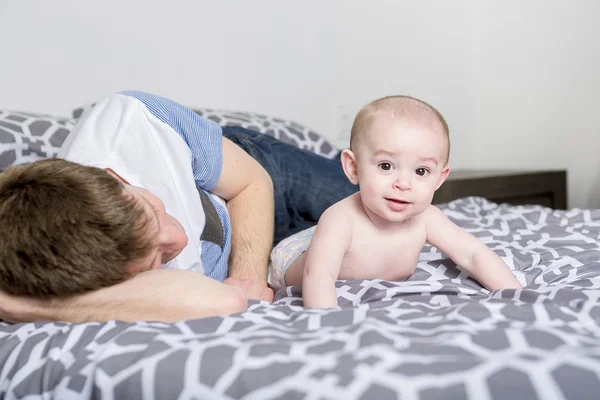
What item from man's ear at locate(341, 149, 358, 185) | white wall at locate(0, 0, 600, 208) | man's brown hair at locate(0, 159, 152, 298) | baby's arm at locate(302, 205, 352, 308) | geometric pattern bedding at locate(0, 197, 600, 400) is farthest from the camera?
white wall at locate(0, 0, 600, 208)

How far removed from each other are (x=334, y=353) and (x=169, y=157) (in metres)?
0.75

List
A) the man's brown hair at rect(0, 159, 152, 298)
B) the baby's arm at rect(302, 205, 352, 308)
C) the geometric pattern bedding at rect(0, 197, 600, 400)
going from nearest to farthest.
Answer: the geometric pattern bedding at rect(0, 197, 600, 400), the man's brown hair at rect(0, 159, 152, 298), the baby's arm at rect(302, 205, 352, 308)

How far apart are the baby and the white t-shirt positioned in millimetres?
192

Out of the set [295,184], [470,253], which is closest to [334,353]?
[470,253]

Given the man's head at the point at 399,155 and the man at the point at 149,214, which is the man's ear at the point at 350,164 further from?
the man at the point at 149,214

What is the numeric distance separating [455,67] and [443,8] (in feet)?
0.97

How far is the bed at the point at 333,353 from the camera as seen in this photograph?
0.65 meters

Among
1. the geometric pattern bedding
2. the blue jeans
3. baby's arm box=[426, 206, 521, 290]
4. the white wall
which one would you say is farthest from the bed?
the white wall

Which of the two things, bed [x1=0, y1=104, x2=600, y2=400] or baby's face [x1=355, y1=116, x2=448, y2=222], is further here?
baby's face [x1=355, y1=116, x2=448, y2=222]

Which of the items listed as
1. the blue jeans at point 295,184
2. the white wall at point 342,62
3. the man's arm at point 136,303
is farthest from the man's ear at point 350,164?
the white wall at point 342,62

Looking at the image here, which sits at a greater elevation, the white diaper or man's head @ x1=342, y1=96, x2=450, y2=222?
man's head @ x1=342, y1=96, x2=450, y2=222

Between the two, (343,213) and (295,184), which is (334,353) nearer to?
(343,213)

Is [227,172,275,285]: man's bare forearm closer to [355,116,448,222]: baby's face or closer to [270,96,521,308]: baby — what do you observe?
[270,96,521,308]: baby

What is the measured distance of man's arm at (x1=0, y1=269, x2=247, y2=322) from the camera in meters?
0.98
